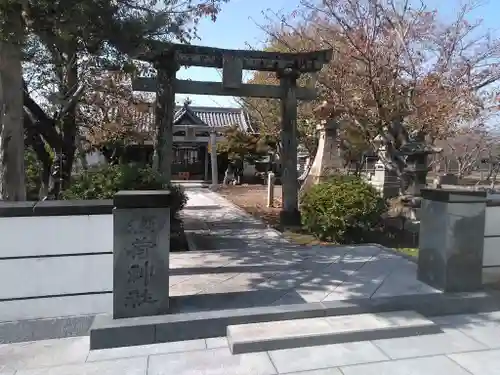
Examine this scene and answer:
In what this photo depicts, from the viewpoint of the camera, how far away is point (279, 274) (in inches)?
179

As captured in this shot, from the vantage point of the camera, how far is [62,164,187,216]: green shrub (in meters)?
5.51

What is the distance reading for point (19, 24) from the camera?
358 centimetres

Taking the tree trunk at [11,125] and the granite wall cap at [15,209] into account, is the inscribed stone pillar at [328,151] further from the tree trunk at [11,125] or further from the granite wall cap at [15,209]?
the granite wall cap at [15,209]

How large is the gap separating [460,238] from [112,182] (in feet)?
14.8

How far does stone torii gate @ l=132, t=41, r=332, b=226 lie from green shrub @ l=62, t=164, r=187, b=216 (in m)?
0.64

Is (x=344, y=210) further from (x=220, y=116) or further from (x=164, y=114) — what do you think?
(x=220, y=116)

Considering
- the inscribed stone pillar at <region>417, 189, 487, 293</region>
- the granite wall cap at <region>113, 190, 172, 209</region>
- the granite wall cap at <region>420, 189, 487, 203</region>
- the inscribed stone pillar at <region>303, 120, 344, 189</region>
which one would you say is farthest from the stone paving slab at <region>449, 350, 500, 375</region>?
the inscribed stone pillar at <region>303, 120, 344, 189</region>

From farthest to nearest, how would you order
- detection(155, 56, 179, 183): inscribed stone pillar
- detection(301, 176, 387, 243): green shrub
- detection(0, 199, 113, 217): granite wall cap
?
1. detection(155, 56, 179, 183): inscribed stone pillar
2. detection(301, 176, 387, 243): green shrub
3. detection(0, 199, 113, 217): granite wall cap

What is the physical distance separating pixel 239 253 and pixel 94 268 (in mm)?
2937

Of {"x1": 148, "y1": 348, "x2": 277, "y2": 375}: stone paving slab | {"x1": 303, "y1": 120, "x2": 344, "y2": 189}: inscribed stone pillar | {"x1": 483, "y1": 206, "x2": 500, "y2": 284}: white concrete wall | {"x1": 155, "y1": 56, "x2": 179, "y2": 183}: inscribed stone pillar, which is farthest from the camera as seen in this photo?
{"x1": 303, "y1": 120, "x2": 344, "y2": 189}: inscribed stone pillar

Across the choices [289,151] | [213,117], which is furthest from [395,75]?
[213,117]

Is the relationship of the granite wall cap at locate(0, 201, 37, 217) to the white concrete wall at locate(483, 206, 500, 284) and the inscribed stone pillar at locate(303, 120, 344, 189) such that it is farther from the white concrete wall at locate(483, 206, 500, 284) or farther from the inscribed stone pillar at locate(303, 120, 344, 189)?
the inscribed stone pillar at locate(303, 120, 344, 189)

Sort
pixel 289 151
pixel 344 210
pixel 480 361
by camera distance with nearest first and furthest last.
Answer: pixel 480 361 < pixel 344 210 < pixel 289 151

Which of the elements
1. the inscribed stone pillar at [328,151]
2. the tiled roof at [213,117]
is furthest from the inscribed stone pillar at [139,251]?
the tiled roof at [213,117]
